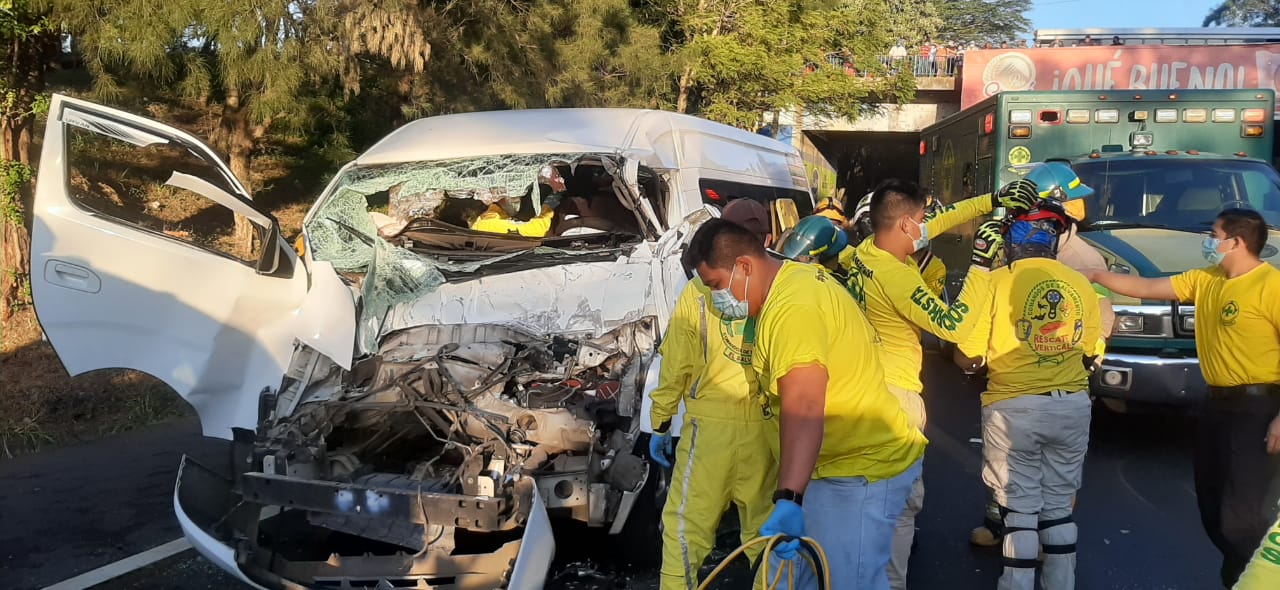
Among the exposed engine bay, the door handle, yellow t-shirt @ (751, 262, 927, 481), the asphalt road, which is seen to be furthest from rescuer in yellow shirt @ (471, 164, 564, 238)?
yellow t-shirt @ (751, 262, 927, 481)

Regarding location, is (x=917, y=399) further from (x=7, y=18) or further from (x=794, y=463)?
(x=7, y=18)

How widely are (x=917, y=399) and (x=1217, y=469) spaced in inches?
44.9

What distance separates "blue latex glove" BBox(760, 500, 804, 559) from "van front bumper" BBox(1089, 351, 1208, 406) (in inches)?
167

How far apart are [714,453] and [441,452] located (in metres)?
1.62

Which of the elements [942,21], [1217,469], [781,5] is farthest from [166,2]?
[942,21]

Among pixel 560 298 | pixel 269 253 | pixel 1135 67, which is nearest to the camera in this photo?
pixel 269 253

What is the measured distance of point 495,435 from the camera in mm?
4105

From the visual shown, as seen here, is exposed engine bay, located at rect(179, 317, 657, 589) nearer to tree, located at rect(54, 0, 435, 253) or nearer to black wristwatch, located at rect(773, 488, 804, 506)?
black wristwatch, located at rect(773, 488, 804, 506)

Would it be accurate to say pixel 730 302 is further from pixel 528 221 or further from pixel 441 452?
pixel 528 221

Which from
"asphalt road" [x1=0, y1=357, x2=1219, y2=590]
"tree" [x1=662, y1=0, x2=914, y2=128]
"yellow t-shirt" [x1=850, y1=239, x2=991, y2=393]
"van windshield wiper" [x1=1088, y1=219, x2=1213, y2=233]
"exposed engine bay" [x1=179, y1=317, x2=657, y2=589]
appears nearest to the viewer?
"yellow t-shirt" [x1=850, y1=239, x2=991, y2=393]

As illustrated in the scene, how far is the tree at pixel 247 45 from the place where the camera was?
7.46 meters

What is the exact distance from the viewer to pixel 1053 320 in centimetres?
381

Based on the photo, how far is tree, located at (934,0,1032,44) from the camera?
127ft

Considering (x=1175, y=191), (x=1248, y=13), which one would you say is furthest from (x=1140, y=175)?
(x=1248, y=13)
